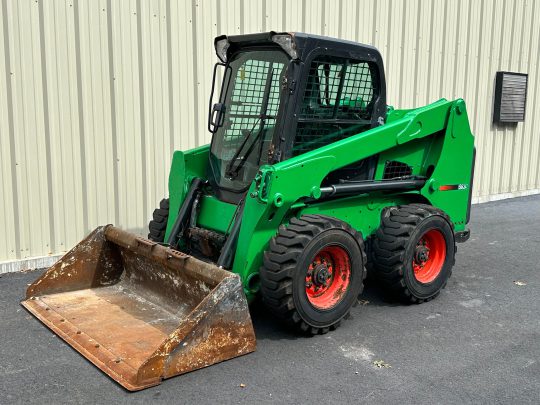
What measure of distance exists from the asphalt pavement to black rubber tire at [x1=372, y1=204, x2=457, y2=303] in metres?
0.16

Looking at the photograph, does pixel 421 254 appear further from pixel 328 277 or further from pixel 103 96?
pixel 103 96

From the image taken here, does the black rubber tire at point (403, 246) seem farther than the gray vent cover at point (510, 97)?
No

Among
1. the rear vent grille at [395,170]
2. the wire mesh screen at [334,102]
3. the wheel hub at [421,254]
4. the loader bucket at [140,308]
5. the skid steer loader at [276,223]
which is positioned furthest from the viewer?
the rear vent grille at [395,170]

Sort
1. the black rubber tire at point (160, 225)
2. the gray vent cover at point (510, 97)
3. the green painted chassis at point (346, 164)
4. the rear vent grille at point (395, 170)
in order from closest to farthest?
the green painted chassis at point (346, 164) → the rear vent grille at point (395, 170) → the black rubber tire at point (160, 225) → the gray vent cover at point (510, 97)

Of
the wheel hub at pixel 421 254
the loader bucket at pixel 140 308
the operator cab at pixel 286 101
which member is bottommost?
the loader bucket at pixel 140 308

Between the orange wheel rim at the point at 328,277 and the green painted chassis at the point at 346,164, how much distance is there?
1.26 ft

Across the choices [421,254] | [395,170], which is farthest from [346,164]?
[421,254]

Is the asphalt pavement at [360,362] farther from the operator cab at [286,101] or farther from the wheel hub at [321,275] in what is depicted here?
the operator cab at [286,101]

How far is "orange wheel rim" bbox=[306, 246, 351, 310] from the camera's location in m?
4.41

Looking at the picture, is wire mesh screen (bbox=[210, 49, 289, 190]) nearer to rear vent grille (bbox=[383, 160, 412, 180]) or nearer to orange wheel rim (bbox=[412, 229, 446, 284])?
rear vent grille (bbox=[383, 160, 412, 180])

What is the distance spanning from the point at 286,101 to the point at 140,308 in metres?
2.03

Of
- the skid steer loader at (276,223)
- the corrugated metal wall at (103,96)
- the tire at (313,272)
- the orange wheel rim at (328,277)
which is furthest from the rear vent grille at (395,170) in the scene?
the corrugated metal wall at (103,96)

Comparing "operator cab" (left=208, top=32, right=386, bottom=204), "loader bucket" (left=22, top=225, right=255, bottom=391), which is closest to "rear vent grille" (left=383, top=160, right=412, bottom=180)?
"operator cab" (left=208, top=32, right=386, bottom=204)

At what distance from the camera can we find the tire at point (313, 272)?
4141mm
